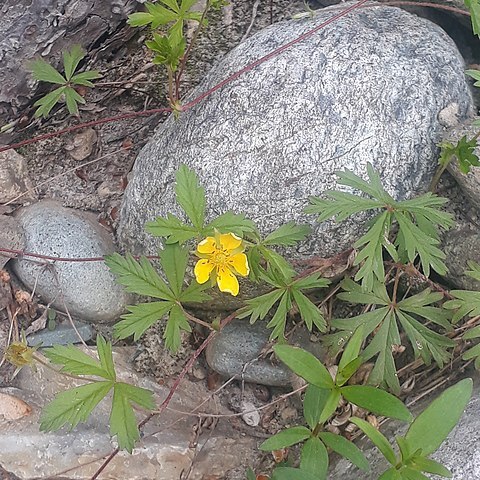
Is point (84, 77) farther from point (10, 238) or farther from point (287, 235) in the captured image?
point (287, 235)

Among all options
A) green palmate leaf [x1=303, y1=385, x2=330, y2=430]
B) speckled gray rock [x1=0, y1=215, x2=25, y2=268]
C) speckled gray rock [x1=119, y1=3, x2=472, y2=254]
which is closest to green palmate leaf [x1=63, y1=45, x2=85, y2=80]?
speckled gray rock [x1=119, y1=3, x2=472, y2=254]

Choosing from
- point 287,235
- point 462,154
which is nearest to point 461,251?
point 462,154

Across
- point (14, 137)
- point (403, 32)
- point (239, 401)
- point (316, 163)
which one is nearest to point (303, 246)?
point (316, 163)

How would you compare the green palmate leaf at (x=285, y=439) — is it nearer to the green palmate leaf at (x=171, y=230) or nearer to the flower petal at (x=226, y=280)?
the flower petal at (x=226, y=280)

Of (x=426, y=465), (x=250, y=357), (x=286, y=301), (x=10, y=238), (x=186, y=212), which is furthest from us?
(x=10, y=238)

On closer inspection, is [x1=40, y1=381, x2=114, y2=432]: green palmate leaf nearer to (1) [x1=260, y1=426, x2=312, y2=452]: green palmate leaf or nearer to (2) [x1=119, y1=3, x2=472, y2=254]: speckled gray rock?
(1) [x1=260, y1=426, x2=312, y2=452]: green palmate leaf

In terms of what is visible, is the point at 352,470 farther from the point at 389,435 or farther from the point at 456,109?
the point at 456,109
